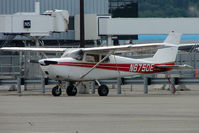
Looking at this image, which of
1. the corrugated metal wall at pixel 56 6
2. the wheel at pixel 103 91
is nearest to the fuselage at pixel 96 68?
the wheel at pixel 103 91

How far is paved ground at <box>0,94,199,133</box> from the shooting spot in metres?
11.5

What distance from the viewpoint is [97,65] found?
A: 24.1 m

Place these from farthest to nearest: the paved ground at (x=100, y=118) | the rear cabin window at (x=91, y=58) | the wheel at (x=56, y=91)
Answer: the rear cabin window at (x=91, y=58) < the wheel at (x=56, y=91) < the paved ground at (x=100, y=118)

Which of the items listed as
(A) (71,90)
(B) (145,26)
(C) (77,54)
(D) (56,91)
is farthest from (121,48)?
(B) (145,26)

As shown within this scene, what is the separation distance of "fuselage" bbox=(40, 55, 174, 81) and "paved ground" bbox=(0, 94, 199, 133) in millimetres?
5932

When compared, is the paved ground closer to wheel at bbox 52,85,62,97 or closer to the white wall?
wheel at bbox 52,85,62,97

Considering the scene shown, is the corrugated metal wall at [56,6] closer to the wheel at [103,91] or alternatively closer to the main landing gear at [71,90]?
the main landing gear at [71,90]

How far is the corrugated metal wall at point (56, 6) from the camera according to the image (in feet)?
175

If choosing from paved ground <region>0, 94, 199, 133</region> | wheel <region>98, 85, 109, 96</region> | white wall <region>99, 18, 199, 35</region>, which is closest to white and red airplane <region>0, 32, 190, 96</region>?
wheel <region>98, 85, 109, 96</region>

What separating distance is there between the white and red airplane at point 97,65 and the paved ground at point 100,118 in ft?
19.6

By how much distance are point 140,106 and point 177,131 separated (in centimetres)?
579

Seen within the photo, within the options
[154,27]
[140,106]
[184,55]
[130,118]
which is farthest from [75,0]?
[130,118]

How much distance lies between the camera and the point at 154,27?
5691 cm

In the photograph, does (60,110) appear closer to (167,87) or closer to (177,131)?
(177,131)
